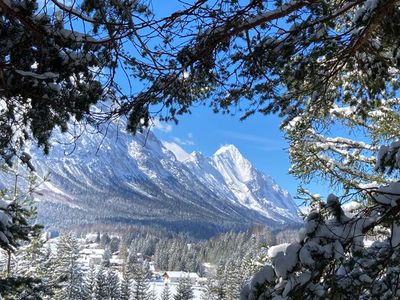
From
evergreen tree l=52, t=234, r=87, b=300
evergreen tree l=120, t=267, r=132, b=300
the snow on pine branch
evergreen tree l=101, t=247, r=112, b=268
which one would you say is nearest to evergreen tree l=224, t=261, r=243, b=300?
evergreen tree l=120, t=267, r=132, b=300

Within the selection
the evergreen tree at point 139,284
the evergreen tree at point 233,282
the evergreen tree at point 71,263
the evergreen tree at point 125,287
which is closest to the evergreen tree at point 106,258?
the evergreen tree at point 139,284

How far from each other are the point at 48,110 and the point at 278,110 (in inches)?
81.5

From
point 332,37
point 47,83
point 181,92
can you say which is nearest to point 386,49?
point 332,37

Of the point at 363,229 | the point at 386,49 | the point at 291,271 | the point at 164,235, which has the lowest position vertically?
the point at 291,271

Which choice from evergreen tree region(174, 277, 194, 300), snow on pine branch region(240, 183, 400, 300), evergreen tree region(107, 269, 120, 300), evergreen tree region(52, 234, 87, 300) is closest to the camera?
snow on pine branch region(240, 183, 400, 300)

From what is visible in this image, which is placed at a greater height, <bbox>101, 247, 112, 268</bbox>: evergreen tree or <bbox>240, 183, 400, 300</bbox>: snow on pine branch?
<bbox>101, 247, 112, 268</bbox>: evergreen tree

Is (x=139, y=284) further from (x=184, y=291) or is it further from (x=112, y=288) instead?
(x=184, y=291)

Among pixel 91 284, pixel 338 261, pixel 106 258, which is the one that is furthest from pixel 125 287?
pixel 338 261

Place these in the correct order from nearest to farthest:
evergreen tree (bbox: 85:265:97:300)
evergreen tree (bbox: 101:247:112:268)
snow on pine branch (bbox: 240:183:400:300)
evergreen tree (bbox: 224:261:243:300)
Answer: snow on pine branch (bbox: 240:183:400:300)
evergreen tree (bbox: 224:261:243:300)
evergreen tree (bbox: 85:265:97:300)
evergreen tree (bbox: 101:247:112:268)

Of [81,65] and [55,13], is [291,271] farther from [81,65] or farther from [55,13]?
[55,13]

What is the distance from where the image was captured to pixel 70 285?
1257 inches

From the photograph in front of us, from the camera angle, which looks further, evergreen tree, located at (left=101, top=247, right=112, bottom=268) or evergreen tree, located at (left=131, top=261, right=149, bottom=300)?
evergreen tree, located at (left=101, top=247, right=112, bottom=268)

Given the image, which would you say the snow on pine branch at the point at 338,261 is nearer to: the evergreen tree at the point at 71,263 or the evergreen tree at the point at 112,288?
the evergreen tree at the point at 71,263

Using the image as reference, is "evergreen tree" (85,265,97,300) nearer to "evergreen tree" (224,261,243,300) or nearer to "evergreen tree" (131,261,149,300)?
"evergreen tree" (131,261,149,300)
